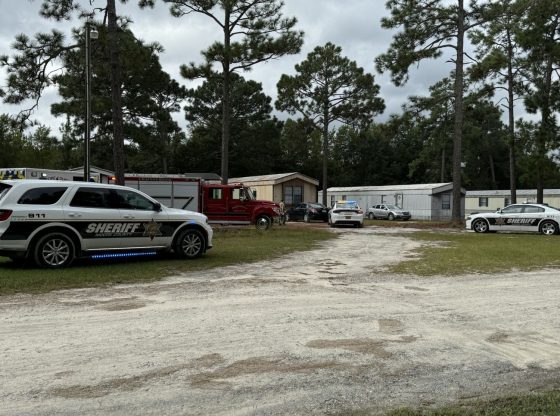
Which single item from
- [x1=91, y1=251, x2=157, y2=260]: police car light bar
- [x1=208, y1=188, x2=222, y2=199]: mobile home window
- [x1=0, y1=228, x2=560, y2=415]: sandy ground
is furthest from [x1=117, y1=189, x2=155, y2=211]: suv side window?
[x1=208, y1=188, x2=222, y2=199]: mobile home window

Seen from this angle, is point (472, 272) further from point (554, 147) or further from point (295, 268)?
point (554, 147)

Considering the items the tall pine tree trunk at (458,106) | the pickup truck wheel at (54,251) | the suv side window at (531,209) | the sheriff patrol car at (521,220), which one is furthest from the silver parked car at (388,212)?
the pickup truck wheel at (54,251)

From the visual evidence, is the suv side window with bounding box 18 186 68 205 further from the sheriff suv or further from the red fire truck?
the red fire truck

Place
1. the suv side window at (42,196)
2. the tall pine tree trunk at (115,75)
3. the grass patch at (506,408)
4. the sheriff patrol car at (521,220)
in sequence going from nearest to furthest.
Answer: the grass patch at (506,408) < the suv side window at (42,196) < the tall pine tree trunk at (115,75) < the sheriff patrol car at (521,220)

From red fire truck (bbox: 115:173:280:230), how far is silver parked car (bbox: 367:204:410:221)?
60.9ft

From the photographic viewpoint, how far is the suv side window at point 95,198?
1062 cm

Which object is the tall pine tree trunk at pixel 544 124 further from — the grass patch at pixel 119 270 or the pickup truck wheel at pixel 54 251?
the pickup truck wheel at pixel 54 251

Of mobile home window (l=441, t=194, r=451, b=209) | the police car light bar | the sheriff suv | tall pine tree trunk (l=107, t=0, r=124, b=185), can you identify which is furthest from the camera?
mobile home window (l=441, t=194, r=451, b=209)

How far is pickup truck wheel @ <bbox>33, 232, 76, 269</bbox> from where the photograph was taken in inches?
395

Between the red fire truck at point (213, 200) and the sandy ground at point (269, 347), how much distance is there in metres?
15.0

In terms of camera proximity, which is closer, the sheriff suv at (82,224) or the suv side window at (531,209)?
the sheriff suv at (82,224)

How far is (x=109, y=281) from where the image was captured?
29.7ft

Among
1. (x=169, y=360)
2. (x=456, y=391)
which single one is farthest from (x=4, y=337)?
(x=456, y=391)

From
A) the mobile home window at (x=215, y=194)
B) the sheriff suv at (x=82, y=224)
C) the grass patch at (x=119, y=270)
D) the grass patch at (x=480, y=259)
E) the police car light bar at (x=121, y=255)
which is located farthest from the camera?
the mobile home window at (x=215, y=194)
